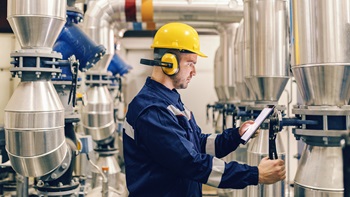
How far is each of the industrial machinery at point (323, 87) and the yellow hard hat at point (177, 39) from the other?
0.39 m

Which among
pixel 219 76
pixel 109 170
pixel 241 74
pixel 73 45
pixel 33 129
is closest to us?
pixel 33 129

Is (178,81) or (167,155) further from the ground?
(178,81)

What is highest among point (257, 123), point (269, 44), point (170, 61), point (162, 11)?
point (162, 11)

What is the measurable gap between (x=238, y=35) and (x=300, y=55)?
1.74 m

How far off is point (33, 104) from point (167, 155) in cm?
56

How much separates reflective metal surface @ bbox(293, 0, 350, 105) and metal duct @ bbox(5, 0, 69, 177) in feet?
3.05

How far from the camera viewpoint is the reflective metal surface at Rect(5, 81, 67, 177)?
1270 millimetres

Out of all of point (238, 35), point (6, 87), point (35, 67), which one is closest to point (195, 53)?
point (35, 67)

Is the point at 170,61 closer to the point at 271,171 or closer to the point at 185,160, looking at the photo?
the point at 185,160

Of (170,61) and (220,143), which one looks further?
(220,143)

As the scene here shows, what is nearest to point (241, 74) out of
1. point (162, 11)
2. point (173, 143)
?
point (162, 11)

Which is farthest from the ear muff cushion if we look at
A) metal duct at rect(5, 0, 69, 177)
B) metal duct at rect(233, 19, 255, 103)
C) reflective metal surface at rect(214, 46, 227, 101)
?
reflective metal surface at rect(214, 46, 227, 101)

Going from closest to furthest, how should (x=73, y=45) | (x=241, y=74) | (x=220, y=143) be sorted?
(x=220, y=143)
(x=73, y=45)
(x=241, y=74)

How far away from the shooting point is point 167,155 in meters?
1.14
